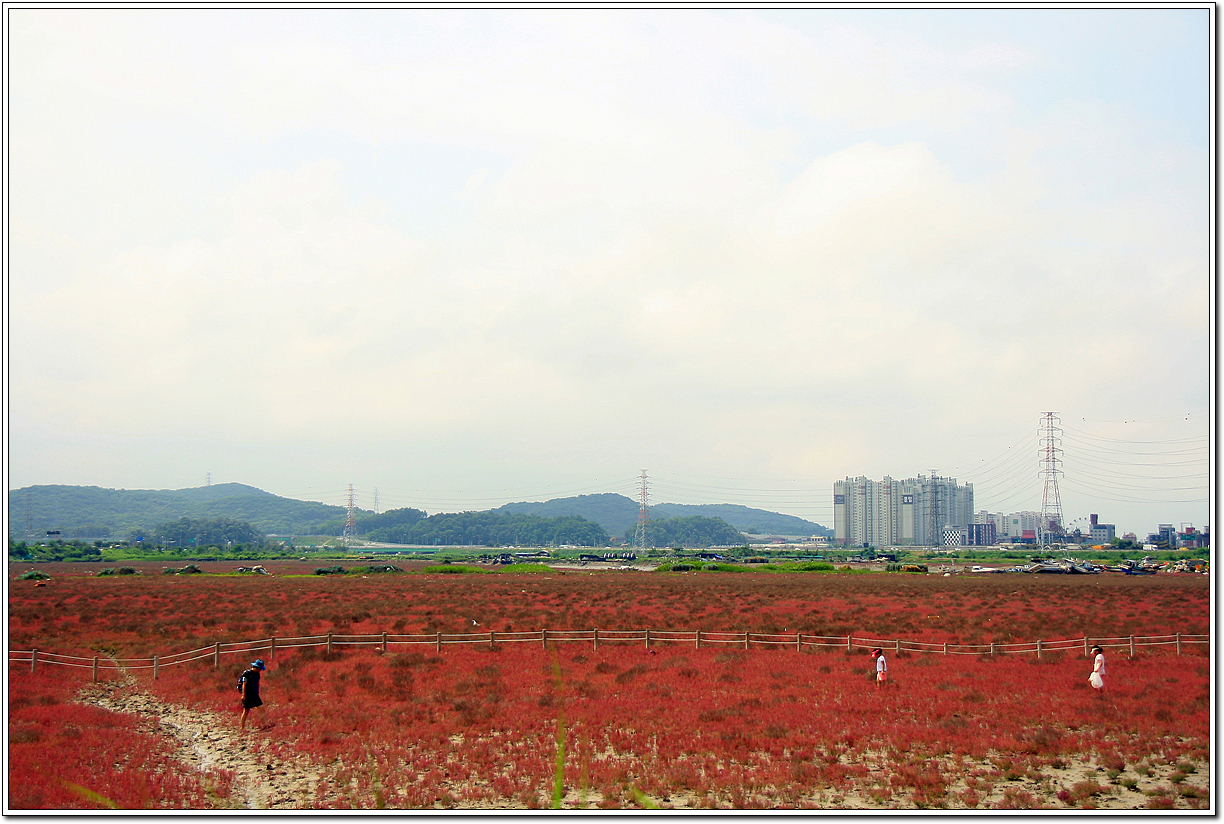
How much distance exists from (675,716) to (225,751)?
11.8 meters

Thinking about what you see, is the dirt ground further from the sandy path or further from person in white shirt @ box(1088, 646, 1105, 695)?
person in white shirt @ box(1088, 646, 1105, 695)

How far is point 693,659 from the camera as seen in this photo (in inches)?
1172

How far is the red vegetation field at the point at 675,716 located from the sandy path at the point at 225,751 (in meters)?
0.50

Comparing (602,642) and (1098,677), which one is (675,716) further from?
(602,642)

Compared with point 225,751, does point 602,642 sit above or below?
below

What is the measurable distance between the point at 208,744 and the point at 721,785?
13538mm

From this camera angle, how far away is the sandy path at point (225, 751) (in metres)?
14.9

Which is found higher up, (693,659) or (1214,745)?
(1214,745)

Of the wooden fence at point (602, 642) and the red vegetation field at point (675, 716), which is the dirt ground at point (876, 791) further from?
the wooden fence at point (602, 642)

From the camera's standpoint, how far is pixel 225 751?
60.1ft

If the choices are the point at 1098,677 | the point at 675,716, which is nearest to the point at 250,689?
the point at 675,716

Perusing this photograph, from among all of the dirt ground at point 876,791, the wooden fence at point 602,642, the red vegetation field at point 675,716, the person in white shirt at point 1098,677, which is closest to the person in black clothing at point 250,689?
the red vegetation field at point 675,716
